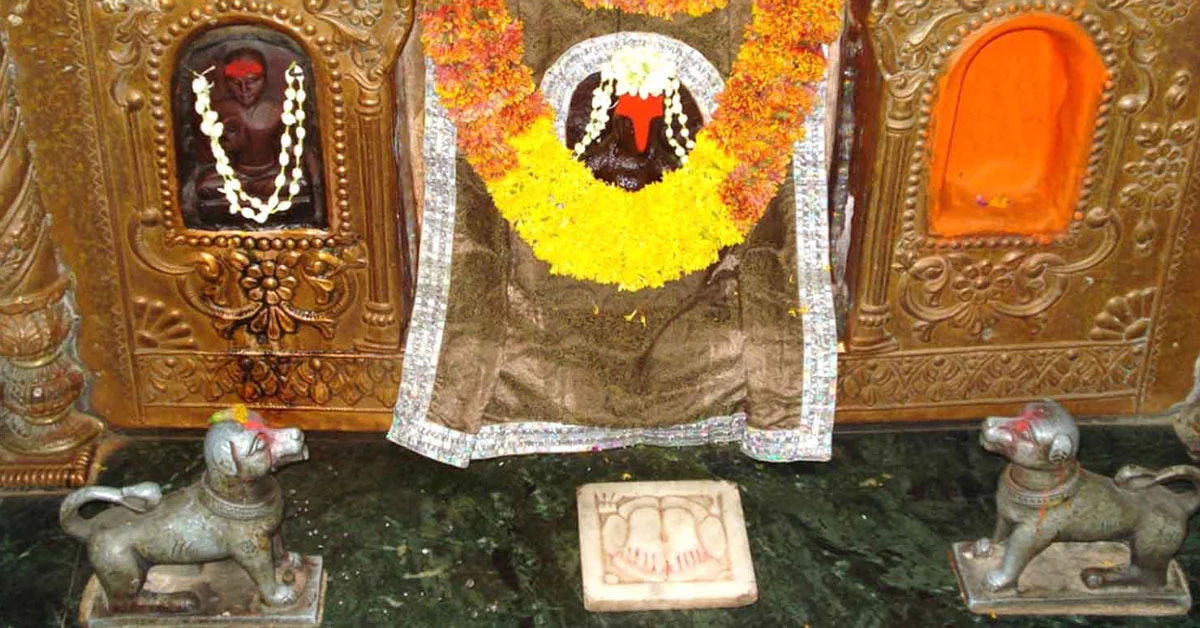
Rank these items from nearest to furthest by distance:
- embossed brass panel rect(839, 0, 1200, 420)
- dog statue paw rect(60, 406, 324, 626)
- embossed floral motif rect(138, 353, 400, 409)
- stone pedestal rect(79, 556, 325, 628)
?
dog statue paw rect(60, 406, 324, 626)
stone pedestal rect(79, 556, 325, 628)
embossed brass panel rect(839, 0, 1200, 420)
embossed floral motif rect(138, 353, 400, 409)

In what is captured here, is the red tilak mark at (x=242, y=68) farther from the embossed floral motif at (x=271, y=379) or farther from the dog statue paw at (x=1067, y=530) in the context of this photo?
the dog statue paw at (x=1067, y=530)

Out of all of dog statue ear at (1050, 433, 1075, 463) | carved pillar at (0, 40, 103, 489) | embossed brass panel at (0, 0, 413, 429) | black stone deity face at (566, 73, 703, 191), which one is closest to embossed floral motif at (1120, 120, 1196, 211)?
dog statue ear at (1050, 433, 1075, 463)

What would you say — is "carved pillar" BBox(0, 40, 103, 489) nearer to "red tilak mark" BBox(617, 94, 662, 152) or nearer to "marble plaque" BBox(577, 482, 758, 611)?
"marble plaque" BBox(577, 482, 758, 611)

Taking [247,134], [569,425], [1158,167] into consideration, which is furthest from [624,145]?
[1158,167]

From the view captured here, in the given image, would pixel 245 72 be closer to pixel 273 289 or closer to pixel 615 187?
pixel 273 289

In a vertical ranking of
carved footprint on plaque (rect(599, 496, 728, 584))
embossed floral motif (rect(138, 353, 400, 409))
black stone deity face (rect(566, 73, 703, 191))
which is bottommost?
carved footprint on plaque (rect(599, 496, 728, 584))

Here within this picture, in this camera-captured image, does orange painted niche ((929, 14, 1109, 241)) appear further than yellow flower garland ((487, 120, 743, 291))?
No

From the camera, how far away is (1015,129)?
480cm

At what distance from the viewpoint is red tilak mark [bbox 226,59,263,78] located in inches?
180

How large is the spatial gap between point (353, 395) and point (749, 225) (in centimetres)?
157

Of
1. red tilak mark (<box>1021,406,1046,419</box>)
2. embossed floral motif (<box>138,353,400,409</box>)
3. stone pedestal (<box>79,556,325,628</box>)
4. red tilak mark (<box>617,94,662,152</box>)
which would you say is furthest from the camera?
embossed floral motif (<box>138,353,400,409</box>)

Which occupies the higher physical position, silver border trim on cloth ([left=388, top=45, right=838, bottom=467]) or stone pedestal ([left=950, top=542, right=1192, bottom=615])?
silver border trim on cloth ([left=388, top=45, right=838, bottom=467])

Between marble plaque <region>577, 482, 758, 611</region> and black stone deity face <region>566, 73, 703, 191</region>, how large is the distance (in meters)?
1.06

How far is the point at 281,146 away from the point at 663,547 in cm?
182
